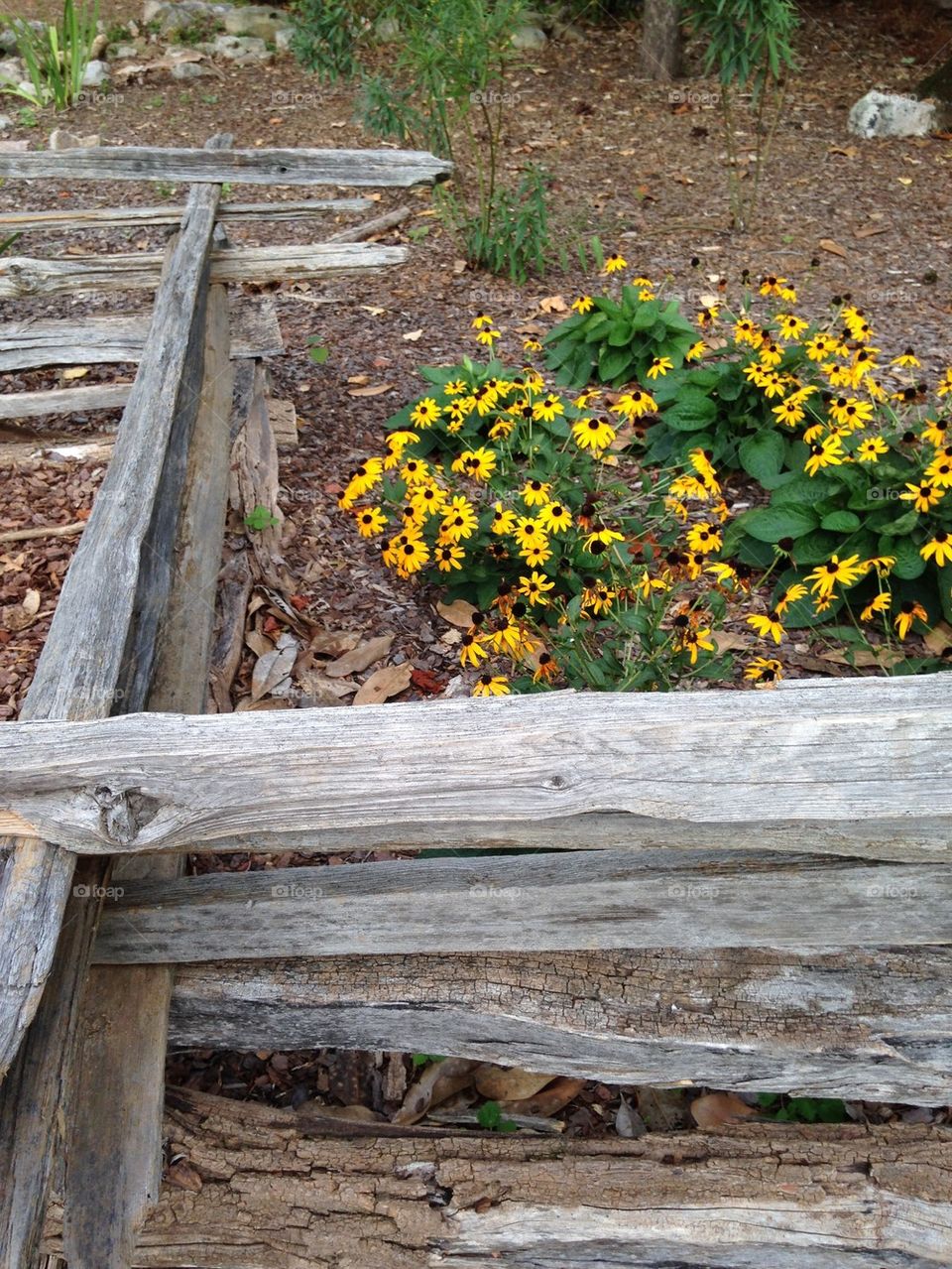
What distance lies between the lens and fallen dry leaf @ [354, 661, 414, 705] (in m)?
3.32

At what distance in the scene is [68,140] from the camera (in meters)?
7.62

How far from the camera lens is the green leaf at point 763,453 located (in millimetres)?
3949

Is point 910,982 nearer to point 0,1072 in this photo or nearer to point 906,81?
point 0,1072

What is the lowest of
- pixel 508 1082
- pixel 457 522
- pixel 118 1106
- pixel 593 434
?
pixel 508 1082

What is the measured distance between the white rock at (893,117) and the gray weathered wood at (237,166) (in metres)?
4.11

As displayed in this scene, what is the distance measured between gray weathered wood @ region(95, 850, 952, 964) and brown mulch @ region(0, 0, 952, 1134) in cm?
52

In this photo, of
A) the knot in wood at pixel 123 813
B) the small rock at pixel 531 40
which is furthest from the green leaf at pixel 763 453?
the small rock at pixel 531 40

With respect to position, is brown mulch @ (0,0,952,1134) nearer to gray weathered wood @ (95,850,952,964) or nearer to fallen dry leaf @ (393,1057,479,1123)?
fallen dry leaf @ (393,1057,479,1123)

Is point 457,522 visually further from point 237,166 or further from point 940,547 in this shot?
point 237,166

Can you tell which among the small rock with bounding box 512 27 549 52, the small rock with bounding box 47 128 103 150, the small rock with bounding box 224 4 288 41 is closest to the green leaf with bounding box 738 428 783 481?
the small rock with bounding box 47 128 103 150

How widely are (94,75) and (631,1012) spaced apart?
9077mm

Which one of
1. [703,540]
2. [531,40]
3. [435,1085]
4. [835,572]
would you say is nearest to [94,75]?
[531,40]

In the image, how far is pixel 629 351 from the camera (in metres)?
4.59

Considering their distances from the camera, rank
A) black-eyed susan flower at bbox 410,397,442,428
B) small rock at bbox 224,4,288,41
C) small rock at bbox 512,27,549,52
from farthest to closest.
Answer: small rock at bbox 224,4,288,41 < small rock at bbox 512,27,549,52 < black-eyed susan flower at bbox 410,397,442,428
